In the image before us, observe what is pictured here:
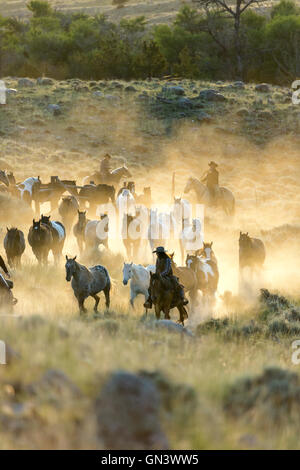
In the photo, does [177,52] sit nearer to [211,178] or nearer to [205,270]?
[211,178]

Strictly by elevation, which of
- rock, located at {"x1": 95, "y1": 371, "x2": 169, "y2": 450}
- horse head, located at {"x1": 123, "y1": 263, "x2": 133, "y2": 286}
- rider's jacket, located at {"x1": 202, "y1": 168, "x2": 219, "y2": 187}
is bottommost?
rock, located at {"x1": 95, "y1": 371, "x2": 169, "y2": 450}

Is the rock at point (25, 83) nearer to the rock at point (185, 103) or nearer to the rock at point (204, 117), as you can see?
the rock at point (185, 103)

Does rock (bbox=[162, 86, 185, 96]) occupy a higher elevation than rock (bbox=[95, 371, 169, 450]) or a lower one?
higher

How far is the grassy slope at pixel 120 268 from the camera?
6555mm

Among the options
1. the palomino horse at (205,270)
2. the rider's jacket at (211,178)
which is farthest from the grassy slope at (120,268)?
the rider's jacket at (211,178)

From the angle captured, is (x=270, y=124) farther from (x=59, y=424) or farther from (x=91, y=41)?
(x=59, y=424)

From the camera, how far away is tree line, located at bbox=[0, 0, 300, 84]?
6425 cm

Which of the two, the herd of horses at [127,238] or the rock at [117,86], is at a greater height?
the rock at [117,86]

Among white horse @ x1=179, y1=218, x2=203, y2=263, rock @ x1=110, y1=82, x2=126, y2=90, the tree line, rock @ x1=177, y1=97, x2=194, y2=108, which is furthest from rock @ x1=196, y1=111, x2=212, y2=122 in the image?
white horse @ x1=179, y1=218, x2=203, y2=263

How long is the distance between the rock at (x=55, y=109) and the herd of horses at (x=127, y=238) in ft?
66.1

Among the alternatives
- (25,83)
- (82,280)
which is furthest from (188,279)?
(25,83)

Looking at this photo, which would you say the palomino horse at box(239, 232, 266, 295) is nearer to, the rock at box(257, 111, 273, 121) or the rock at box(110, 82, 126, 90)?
the rock at box(257, 111, 273, 121)

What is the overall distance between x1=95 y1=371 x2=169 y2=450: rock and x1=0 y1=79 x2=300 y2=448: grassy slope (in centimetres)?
17

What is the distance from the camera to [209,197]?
30375 millimetres
